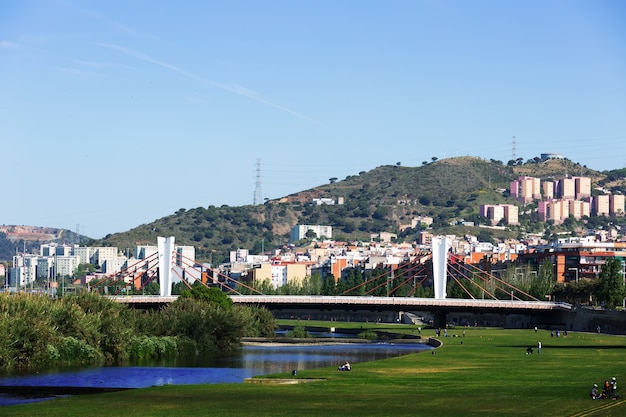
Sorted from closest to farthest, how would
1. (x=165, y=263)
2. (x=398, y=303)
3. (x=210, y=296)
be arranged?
(x=210, y=296)
(x=398, y=303)
(x=165, y=263)

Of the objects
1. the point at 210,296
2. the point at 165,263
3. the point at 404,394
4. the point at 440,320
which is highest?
the point at 165,263

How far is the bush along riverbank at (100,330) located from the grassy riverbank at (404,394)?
56.4 ft

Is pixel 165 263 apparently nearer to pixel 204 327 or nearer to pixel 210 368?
pixel 204 327

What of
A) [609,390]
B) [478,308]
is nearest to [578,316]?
[478,308]

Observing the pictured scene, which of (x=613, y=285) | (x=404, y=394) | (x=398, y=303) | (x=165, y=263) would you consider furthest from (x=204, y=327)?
(x=613, y=285)

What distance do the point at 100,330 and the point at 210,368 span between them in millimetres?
11983

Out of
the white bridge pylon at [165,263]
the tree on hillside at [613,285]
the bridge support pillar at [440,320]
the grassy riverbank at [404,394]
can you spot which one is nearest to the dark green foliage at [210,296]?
the white bridge pylon at [165,263]

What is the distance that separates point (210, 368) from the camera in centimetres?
7262

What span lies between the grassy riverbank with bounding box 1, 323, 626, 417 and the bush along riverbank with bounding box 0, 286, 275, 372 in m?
17.2

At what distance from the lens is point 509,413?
143 ft

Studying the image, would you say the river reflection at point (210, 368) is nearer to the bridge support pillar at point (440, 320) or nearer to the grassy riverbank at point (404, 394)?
the grassy riverbank at point (404, 394)

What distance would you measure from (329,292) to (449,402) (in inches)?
4976

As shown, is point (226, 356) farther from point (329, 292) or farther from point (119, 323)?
point (329, 292)

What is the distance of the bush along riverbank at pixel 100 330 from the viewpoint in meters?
72.1
